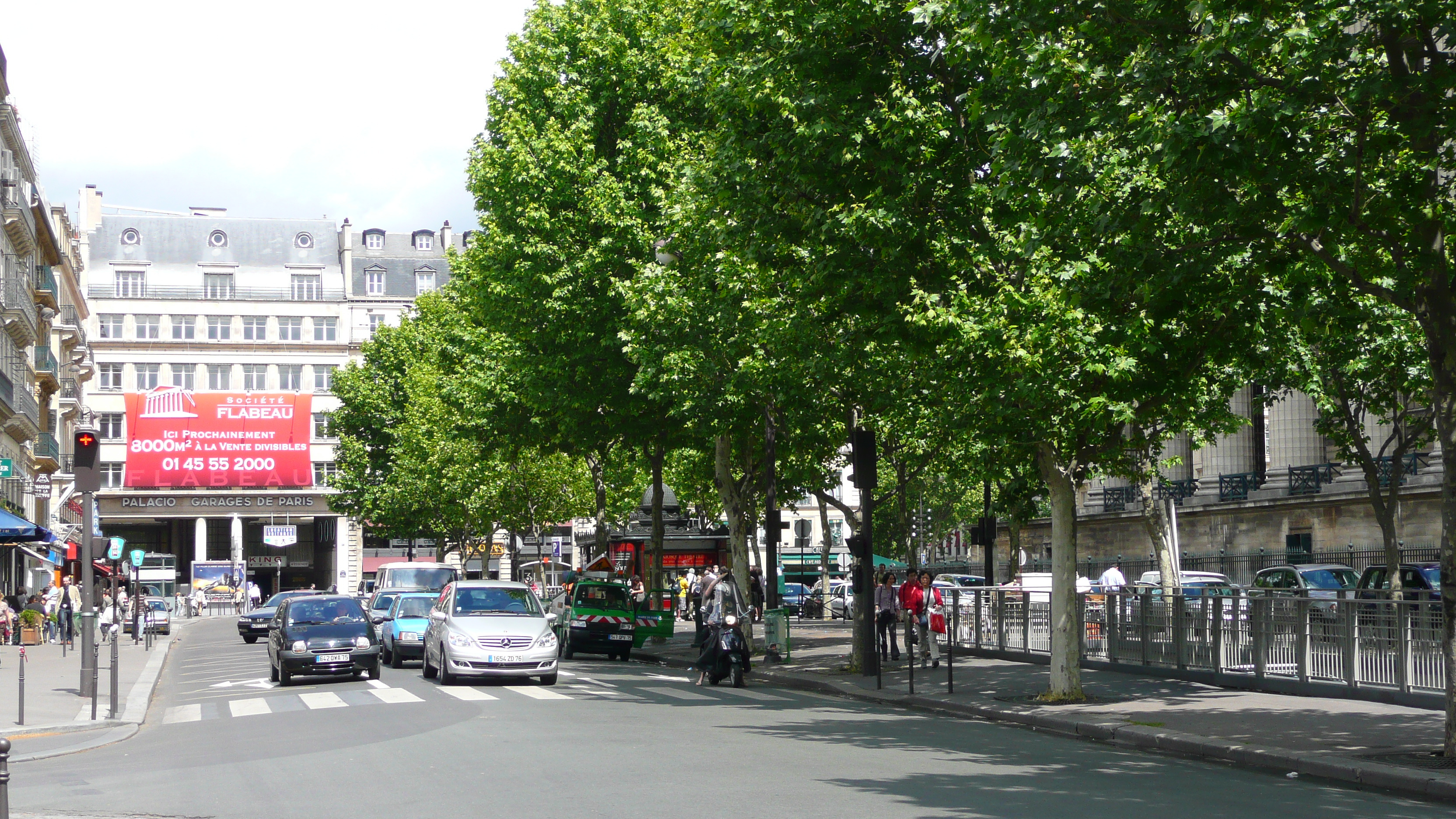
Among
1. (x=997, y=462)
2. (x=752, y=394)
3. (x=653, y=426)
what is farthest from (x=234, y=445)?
(x=997, y=462)

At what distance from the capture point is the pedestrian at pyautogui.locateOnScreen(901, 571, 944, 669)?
26.8 m

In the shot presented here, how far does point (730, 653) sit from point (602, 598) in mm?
9692

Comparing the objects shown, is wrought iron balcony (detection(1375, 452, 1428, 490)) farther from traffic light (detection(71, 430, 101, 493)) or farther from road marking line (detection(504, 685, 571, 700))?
→ traffic light (detection(71, 430, 101, 493))

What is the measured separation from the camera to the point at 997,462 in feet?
79.3

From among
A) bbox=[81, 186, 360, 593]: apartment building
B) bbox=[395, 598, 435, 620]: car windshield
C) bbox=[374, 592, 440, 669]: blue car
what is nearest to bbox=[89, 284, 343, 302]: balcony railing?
bbox=[81, 186, 360, 593]: apartment building

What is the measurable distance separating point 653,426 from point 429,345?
3487 centimetres

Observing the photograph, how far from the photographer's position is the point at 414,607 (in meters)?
31.1

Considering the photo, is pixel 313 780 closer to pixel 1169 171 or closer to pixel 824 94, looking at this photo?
pixel 1169 171

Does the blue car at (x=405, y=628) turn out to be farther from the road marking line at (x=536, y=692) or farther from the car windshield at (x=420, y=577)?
the car windshield at (x=420, y=577)

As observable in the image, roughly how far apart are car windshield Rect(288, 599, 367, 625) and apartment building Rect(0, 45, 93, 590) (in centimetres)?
1155

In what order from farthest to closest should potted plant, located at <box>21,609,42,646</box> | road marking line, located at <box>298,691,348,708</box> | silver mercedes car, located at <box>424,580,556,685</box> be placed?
potted plant, located at <box>21,609,42,646</box>
silver mercedes car, located at <box>424,580,556,685</box>
road marking line, located at <box>298,691,348,708</box>

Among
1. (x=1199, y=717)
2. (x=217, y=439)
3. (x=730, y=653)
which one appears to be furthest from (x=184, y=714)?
(x=217, y=439)

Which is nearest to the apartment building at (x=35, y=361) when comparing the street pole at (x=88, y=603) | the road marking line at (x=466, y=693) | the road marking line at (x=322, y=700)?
the street pole at (x=88, y=603)

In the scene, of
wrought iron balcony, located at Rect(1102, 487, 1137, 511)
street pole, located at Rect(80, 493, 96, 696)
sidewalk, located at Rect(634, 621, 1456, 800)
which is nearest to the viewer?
sidewalk, located at Rect(634, 621, 1456, 800)
